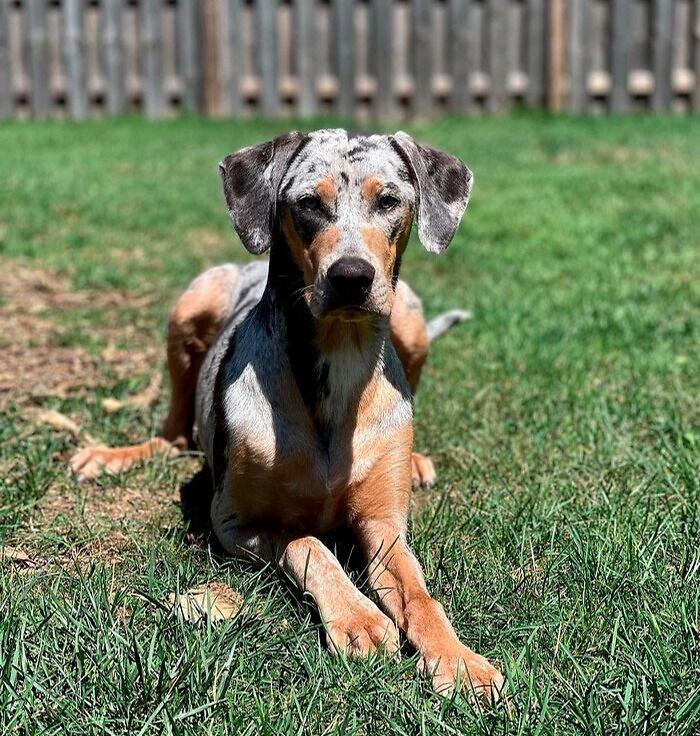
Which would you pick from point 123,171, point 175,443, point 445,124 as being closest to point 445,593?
point 175,443

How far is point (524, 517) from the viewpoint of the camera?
12.1 ft

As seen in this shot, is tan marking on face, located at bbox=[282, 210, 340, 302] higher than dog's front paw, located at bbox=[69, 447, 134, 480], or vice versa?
tan marking on face, located at bbox=[282, 210, 340, 302]

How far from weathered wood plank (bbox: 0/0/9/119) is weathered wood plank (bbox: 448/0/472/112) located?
18.3 ft

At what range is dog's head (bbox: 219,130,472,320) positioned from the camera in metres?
3.18

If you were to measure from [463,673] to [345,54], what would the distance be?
11.4 metres

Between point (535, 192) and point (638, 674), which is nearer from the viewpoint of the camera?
point (638, 674)

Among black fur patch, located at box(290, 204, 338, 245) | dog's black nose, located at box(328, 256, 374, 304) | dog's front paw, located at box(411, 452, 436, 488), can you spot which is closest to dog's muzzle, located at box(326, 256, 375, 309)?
dog's black nose, located at box(328, 256, 374, 304)

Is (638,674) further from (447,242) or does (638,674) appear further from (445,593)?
(447,242)

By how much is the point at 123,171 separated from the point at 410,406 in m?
7.66

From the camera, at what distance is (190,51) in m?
13.3

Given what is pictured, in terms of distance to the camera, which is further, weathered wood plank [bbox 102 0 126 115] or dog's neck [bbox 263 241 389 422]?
weathered wood plank [bbox 102 0 126 115]

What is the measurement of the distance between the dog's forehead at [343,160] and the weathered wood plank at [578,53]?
985cm

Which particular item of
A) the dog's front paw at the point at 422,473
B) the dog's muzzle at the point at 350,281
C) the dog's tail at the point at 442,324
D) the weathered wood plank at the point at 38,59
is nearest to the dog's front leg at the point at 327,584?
the dog's muzzle at the point at 350,281

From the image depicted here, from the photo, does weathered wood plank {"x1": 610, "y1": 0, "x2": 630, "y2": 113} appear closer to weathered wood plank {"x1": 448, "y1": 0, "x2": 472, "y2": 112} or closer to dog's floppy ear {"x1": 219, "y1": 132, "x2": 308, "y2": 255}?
weathered wood plank {"x1": 448, "y1": 0, "x2": 472, "y2": 112}
